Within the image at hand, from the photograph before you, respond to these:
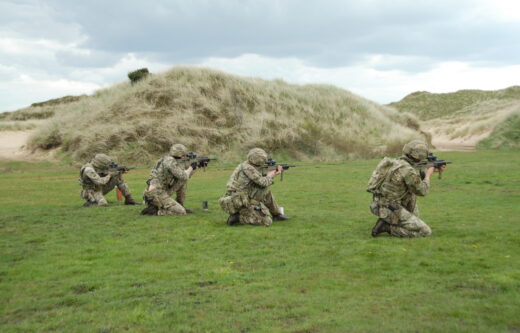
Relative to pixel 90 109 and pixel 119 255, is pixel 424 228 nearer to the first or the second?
pixel 119 255

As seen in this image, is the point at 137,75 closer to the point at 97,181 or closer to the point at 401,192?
the point at 97,181

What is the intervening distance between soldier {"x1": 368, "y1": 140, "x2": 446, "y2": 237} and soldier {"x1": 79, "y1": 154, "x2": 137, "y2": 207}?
27.8 ft

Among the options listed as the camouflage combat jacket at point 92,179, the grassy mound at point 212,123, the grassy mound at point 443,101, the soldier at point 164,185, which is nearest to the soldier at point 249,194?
the soldier at point 164,185

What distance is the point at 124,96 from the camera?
116 ft

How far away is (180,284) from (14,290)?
2.23 metres

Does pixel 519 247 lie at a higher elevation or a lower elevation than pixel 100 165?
lower

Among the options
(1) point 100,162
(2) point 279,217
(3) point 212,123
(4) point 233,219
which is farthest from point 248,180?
(3) point 212,123

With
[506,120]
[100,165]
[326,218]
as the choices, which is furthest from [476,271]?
[506,120]

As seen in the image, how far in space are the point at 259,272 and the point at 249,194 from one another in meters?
3.99

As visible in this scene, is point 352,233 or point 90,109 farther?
point 90,109

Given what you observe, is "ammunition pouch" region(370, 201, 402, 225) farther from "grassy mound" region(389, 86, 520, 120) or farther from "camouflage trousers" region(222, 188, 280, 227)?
"grassy mound" region(389, 86, 520, 120)

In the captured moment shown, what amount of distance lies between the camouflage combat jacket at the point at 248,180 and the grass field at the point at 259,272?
95 centimetres

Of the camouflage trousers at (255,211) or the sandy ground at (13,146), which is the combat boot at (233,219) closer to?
the camouflage trousers at (255,211)

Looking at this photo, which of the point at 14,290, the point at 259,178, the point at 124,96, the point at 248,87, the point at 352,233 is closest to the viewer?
the point at 14,290
